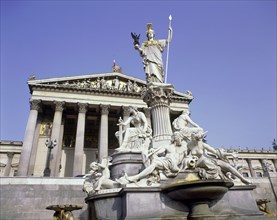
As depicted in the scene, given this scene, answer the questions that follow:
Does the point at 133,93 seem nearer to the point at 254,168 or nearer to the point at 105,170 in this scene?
the point at 105,170

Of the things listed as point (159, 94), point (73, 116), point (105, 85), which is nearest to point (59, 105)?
point (73, 116)

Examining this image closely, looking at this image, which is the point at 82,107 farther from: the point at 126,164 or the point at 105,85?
the point at 126,164

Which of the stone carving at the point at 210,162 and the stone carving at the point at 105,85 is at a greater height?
the stone carving at the point at 105,85

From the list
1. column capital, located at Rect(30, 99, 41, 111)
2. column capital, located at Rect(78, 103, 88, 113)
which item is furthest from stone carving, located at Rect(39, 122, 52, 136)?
column capital, located at Rect(78, 103, 88, 113)

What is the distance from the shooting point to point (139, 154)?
8094 millimetres

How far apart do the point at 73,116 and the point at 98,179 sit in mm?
29247

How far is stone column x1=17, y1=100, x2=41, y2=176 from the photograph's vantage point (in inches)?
934

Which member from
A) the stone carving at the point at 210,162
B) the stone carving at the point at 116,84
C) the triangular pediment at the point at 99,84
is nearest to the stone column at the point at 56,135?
the triangular pediment at the point at 99,84

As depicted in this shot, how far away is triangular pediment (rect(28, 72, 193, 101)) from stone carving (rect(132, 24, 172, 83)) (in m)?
17.7

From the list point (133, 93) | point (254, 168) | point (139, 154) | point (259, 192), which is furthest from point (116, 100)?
point (254, 168)

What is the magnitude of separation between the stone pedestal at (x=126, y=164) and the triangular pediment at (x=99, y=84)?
2146 centimetres

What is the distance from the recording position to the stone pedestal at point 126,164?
7.71m

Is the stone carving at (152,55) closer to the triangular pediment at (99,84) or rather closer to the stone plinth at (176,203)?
the stone plinth at (176,203)

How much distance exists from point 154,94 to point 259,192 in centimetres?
1113
